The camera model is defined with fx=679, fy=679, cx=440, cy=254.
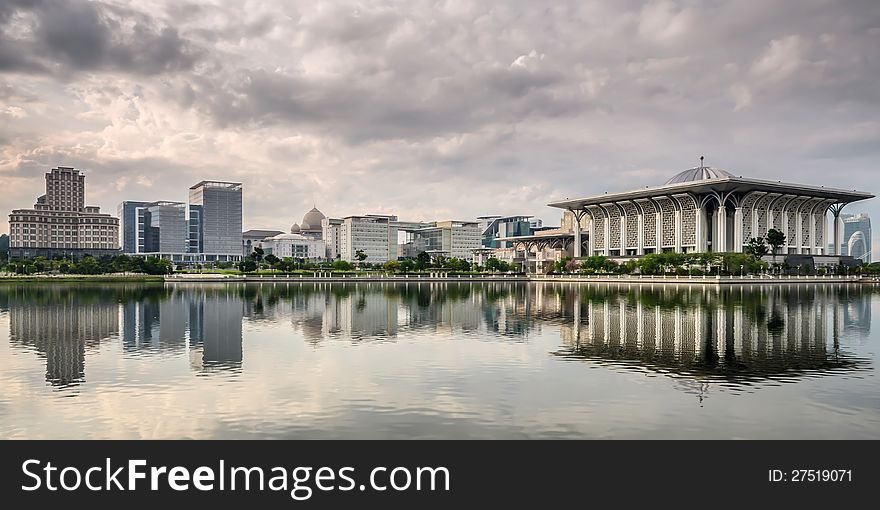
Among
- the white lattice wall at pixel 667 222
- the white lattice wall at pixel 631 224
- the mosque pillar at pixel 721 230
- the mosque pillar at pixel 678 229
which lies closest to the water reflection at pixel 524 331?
the mosque pillar at pixel 721 230

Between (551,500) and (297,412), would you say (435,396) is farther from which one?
(551,500)

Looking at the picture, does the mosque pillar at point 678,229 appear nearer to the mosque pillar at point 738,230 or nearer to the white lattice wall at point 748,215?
the mosque pillar at point 738,230

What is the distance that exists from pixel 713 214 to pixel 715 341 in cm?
9751

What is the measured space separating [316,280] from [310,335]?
78721 millimetres

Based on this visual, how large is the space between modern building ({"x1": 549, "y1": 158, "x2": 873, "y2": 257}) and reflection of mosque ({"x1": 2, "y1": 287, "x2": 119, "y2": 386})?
92.6 metres

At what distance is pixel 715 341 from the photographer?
22.3 m

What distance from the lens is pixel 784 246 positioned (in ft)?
382

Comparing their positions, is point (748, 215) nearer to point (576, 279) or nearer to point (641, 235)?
point (641, 235)

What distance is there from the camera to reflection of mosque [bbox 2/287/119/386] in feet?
55.8

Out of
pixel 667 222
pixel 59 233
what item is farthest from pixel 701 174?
pixel 59 233

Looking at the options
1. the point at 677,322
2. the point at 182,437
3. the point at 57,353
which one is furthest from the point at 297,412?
the point at 677,322

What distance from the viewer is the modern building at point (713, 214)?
357 feet

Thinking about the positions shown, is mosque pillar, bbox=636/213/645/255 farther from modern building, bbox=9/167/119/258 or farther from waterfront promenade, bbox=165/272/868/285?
modern building, bbox=9/167/119/258

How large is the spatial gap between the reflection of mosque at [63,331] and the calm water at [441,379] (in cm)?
12
